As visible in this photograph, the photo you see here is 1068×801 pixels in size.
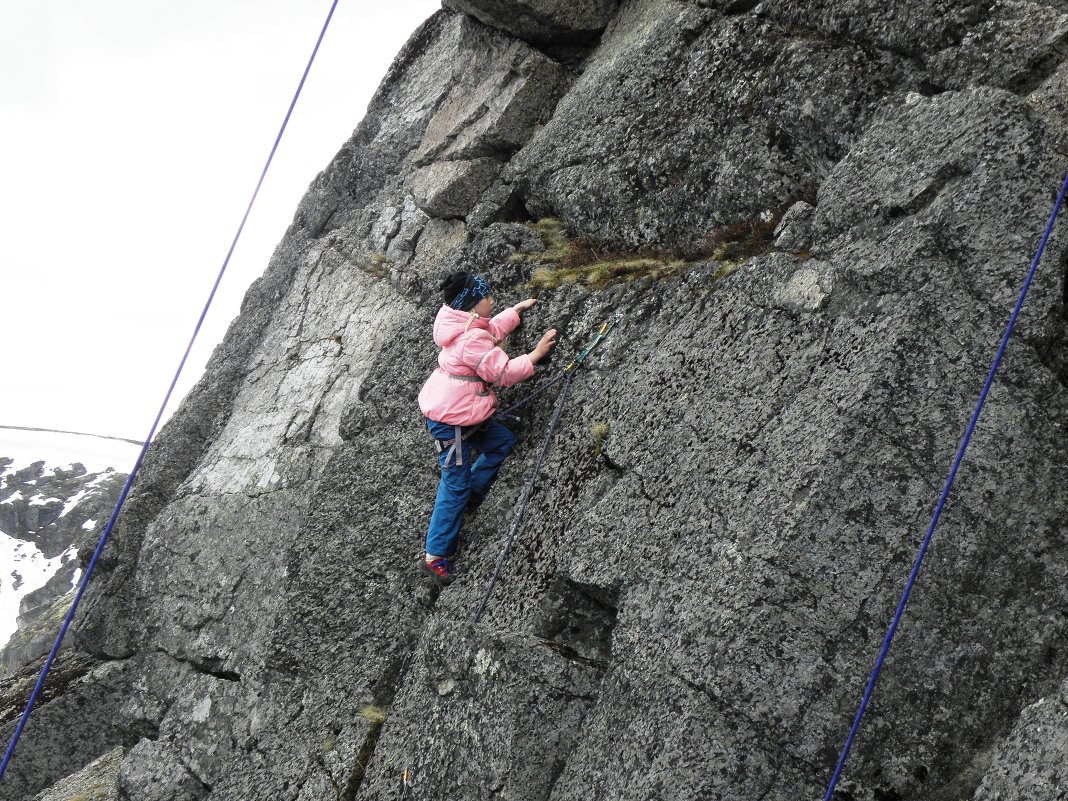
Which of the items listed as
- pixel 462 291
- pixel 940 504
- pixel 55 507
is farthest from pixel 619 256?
pixel 55 507

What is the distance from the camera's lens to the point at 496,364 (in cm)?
852

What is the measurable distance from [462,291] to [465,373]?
0.96m

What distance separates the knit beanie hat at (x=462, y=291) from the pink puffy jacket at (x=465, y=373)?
0.15m

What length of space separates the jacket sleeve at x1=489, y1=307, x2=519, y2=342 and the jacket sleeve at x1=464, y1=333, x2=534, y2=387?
69 centimetres

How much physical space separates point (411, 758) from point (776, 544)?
151 inches

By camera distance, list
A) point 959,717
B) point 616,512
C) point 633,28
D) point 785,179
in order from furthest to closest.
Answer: point 633,28
point 785,179
point 616,512
point 959,717

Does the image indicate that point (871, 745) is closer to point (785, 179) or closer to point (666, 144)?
point (785, 179)

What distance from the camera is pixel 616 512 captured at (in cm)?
711

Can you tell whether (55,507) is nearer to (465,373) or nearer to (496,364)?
(465,373)

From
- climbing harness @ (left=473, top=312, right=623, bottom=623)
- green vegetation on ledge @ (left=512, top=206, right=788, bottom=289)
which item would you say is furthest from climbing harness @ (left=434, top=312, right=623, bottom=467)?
green vegetation on ledge @ (left=512, top=206, right=788, bottom=289)

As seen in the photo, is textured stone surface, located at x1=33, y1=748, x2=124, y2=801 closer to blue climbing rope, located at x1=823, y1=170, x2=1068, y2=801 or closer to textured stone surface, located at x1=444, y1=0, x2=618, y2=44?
blue climbing rope, located at x1=823, y1=170, x2=1068, y2=801

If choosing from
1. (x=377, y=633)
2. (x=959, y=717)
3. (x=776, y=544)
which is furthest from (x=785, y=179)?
(x=377, y=633)

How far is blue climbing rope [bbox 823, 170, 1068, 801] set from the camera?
Result: 5207 millimetres

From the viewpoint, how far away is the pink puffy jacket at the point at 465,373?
27.9 feet
